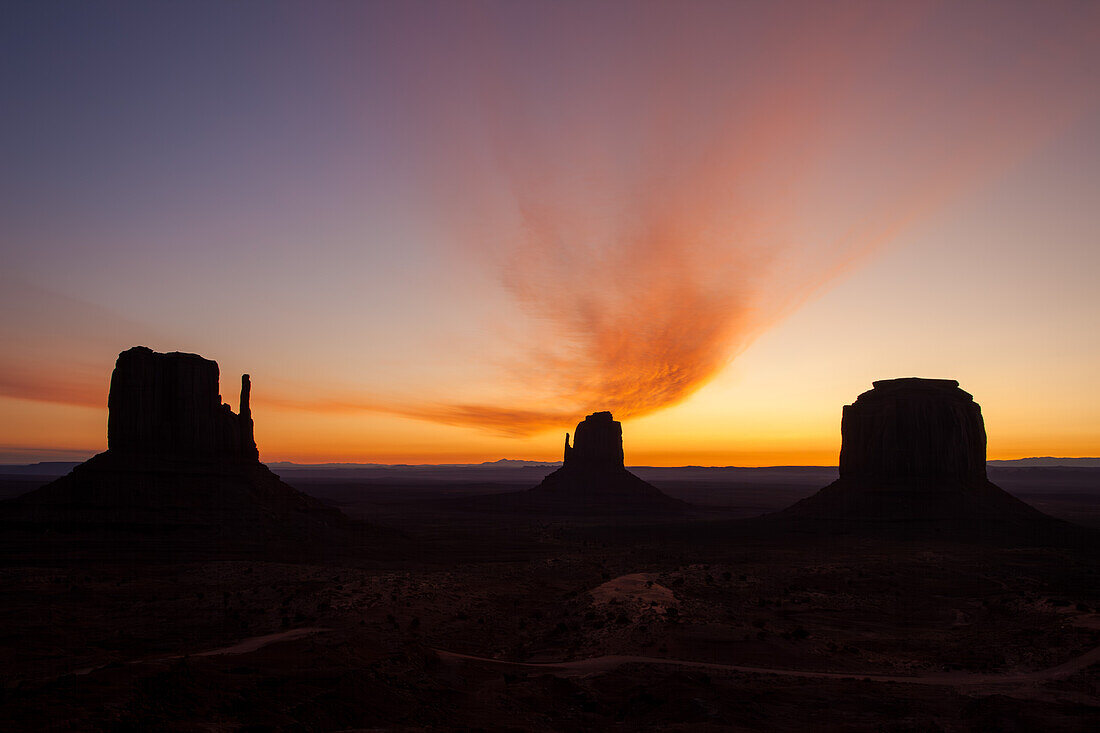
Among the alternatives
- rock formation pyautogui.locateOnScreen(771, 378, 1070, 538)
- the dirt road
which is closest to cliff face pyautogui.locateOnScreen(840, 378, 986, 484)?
rock formation pyautogui.locateOnScreen(771, 378, 1070, 538)

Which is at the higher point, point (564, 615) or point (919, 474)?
point (919, 474)

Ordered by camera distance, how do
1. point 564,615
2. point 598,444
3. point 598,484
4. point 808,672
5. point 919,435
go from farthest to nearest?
point 598,444
point 598,484
point 919,435
point 564,615
point 808,672

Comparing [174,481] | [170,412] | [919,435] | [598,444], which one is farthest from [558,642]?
[598,444]

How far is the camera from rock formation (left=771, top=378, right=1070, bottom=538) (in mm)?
60781

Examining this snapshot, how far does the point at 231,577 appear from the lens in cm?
3750

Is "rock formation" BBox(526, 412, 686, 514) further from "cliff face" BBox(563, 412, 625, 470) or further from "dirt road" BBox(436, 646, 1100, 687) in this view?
"dirt road" BBox(436, 646, 1100, 687)

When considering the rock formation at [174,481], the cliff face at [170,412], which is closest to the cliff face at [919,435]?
the rock formation at [174,481]

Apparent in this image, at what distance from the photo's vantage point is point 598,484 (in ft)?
390

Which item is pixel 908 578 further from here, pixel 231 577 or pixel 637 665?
pixel 231 577

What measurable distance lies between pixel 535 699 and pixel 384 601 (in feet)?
49.8

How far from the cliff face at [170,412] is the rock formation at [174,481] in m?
0.08

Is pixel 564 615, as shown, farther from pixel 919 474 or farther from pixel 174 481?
pixel 919 474

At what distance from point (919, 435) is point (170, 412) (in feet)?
250

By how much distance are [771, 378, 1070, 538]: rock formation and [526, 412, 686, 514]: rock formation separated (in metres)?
36.3
